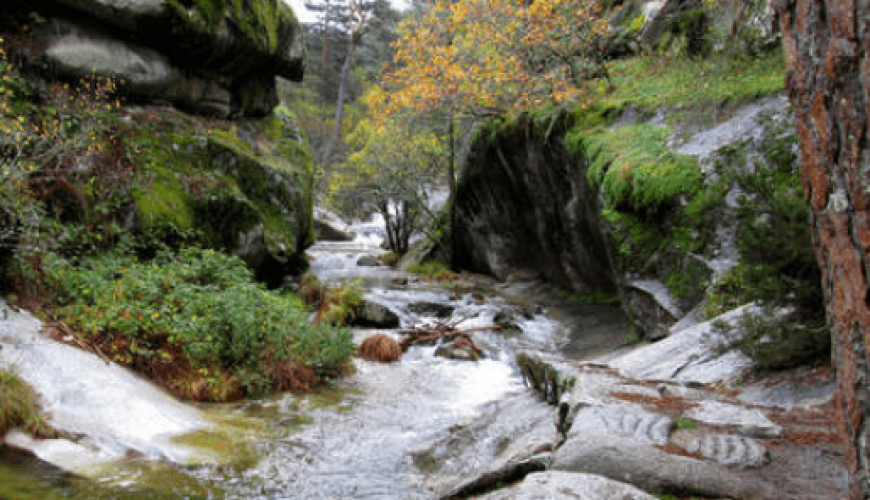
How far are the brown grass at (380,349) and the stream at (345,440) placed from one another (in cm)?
19

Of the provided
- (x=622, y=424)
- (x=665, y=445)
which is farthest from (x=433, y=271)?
(x=665, y=445)

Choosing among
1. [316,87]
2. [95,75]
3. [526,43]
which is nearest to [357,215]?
[316,87]

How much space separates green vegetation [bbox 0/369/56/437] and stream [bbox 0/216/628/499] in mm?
305

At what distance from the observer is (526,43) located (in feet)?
45.6

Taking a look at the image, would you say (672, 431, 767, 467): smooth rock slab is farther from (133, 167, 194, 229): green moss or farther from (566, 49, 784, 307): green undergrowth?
(133, 167, 194, 229): green moss

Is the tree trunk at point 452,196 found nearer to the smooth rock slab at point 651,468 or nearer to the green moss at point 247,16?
the green moss at point 247,16

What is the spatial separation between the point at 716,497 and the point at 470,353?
23.1 ft

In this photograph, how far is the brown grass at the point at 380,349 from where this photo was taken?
31.9 feet

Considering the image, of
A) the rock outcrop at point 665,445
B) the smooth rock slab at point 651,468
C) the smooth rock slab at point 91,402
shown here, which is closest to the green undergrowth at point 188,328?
the smooth rock slab at point 91,402

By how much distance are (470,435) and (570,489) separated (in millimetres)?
2931

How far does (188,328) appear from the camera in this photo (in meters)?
6.87

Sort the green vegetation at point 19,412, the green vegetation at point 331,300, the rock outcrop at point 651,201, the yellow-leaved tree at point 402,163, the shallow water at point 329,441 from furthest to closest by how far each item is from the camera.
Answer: the yellow-leaved tree at point 402,163, the green vegetation at point 331,300, the rock outcrop at point 651,201, the green vegetation at point 19,412, the shallow water at point 329,441

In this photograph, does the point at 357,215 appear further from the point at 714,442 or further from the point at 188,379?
the point at 714,442

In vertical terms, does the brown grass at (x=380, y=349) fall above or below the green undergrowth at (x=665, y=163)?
below
